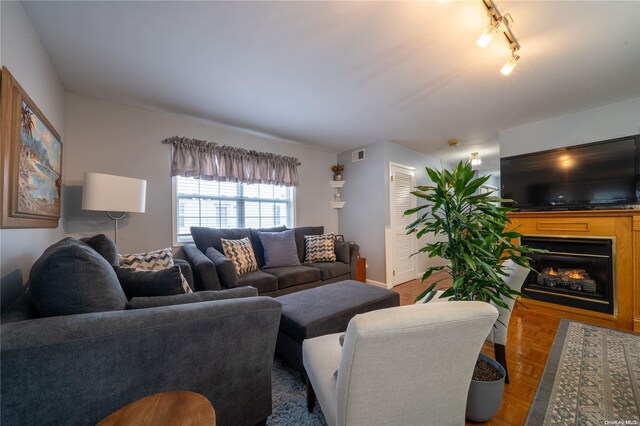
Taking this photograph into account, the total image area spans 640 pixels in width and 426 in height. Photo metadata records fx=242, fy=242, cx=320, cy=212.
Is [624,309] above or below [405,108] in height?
below

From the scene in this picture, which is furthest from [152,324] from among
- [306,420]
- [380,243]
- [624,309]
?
[624,309]

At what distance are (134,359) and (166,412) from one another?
0.73 feet

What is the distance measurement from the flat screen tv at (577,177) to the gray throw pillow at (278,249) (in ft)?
9.81

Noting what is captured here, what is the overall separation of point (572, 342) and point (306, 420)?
2.40 m

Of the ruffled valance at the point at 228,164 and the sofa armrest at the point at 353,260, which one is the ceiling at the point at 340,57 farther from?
the sofa armrest at the point at 353,260

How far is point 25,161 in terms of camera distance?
1403 millimetres

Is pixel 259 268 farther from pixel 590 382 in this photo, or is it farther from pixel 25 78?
pixel 590 382

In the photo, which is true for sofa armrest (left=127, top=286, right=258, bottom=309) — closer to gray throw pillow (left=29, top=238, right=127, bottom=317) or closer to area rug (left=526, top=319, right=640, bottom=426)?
gray throw pillow (left=29, top=238, right=127, bottom=317)

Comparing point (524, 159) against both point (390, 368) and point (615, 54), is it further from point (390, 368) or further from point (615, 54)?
point (390, 368)

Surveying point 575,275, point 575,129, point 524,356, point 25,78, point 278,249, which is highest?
point 575,129

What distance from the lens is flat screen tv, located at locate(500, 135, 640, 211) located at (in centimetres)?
250

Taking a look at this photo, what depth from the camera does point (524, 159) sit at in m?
3.15

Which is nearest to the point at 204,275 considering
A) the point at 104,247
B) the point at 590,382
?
the point at 104,247

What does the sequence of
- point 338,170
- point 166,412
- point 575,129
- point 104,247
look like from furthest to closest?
point 338,170 < point 575,129 < point 104,247 < point 166,412
